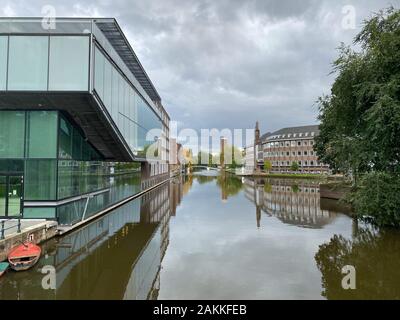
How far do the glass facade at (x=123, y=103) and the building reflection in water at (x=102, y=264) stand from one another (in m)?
7.39

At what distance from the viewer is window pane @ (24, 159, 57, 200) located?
1490 cm

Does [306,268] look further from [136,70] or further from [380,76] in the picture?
[136,70]

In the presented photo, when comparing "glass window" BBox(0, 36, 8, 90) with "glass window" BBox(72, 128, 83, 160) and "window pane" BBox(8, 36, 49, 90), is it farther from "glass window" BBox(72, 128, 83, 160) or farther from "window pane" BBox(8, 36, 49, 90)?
"glass window" BBox(72, 128, 83, 160)

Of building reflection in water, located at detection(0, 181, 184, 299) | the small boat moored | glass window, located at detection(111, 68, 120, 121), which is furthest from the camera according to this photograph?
glass window, located at detection(111, 68, 120, 121)

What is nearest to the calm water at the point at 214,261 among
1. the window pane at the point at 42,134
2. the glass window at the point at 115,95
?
the window pane at the point at 42,134

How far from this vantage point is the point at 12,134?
15.1m

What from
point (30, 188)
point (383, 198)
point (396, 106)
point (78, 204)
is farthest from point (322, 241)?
point (30, 188)

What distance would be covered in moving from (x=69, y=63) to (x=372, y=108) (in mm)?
14587

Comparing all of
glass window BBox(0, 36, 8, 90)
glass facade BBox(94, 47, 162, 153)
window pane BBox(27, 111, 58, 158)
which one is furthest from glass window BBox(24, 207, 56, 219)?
glass window BBox(0, 36, 8, 90)

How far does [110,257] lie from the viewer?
11.2 meters

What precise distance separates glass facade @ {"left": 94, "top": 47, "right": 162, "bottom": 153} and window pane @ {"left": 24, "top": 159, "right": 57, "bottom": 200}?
467 cm

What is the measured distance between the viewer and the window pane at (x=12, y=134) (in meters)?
15.0

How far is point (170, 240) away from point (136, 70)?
24.6 meters
